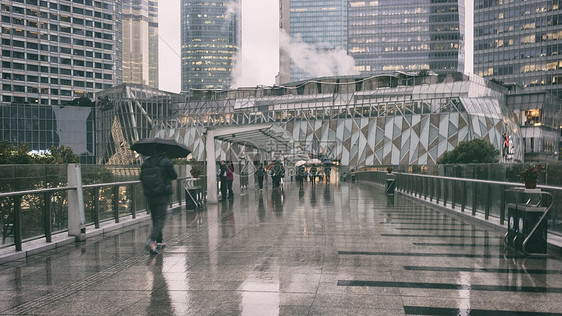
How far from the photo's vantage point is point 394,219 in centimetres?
1360

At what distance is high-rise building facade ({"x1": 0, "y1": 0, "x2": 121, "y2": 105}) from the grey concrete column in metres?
115

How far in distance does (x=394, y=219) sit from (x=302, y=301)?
8957 millimetres

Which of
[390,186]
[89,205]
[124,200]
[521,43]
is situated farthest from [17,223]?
[521,43]

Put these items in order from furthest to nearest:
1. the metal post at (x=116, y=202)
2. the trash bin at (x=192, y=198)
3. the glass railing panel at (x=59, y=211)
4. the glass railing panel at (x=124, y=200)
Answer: the trash bin at (x=192, y=198) → the glass railing panel at (x=124, y=200) → the metal post at (x=116, y=202) → the glass railing panel at (x=59, y=211)

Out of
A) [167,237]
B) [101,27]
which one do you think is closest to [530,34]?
[101,27]

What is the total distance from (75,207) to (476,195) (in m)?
10.9

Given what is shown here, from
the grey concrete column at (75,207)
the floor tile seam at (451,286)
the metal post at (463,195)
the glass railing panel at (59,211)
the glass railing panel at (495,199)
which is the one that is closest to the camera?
the floor tile seam at (451,286)

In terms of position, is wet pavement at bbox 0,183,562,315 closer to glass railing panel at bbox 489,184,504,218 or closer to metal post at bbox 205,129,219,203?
glass railing panel at bbox 489,184,504,218

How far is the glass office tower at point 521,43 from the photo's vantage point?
344 feet

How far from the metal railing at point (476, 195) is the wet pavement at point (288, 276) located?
101cm

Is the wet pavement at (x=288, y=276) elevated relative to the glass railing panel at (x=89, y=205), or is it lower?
lower

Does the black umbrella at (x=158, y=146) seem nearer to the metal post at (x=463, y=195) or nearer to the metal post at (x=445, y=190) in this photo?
the metal post at (x=463, y=195)

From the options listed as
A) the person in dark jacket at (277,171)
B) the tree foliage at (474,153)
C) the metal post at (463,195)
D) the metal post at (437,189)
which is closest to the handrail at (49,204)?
the metal post at (463,195)

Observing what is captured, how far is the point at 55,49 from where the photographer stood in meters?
118
